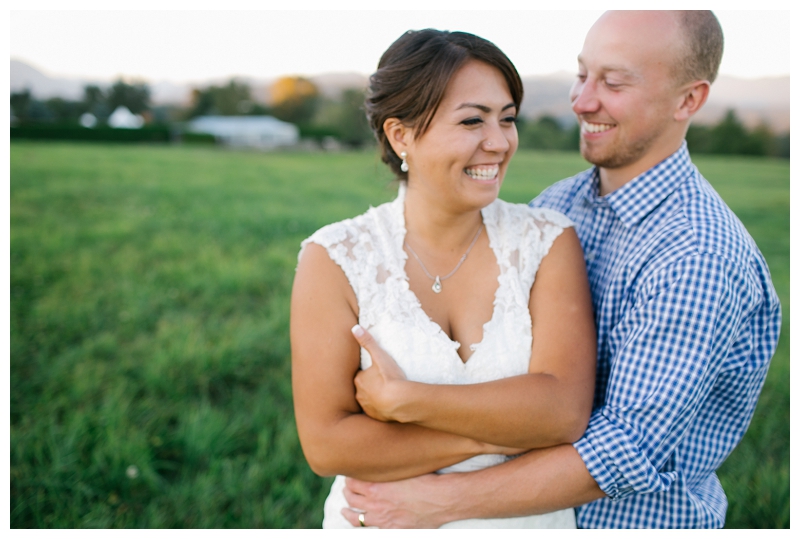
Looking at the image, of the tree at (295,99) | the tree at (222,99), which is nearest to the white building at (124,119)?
the tree at (295,99)

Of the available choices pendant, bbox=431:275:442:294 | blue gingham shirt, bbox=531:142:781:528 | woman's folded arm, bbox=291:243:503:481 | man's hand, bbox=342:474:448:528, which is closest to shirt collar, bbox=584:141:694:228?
blue gingham shirt, bbox=531:142:781:528

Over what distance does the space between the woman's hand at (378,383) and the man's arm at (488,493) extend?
0.28m

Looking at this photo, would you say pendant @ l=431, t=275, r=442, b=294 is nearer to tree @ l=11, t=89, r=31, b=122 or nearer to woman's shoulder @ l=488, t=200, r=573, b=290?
woman's shoulder @ l=488, t=200, r=573, b=290

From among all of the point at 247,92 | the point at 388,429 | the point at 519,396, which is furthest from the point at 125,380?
the point at 247,92

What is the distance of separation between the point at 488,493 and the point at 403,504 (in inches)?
11.4

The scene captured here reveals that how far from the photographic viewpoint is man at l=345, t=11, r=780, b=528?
181 centimetres

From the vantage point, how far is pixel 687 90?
7.72ft

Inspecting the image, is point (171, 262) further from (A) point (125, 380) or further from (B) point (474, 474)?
(B) point (474, 474)

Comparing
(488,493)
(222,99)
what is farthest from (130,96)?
(488,493)

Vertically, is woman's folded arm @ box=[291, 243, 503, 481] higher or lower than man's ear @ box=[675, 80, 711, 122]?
lower

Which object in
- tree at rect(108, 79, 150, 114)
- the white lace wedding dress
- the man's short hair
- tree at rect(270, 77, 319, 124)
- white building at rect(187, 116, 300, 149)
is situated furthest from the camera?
white building at rect(187, 116, 300, 149)

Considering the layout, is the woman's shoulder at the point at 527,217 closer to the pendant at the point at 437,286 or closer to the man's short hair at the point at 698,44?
the pendant at the point at 437,286

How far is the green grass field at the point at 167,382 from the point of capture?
3016mm

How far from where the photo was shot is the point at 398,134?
2.19 m
